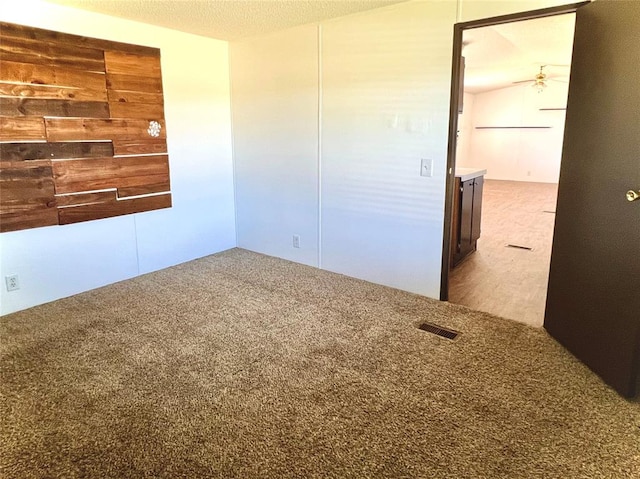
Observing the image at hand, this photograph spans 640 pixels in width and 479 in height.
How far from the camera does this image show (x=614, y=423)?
1973 millimetres

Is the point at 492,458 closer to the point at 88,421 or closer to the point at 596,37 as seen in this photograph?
the point at 88,421

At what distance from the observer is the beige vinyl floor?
3381mm

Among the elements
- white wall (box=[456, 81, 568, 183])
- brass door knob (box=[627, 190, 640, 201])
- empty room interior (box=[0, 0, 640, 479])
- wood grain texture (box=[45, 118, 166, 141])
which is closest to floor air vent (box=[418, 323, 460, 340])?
empty room interior (box=[0, 0, 640, 479])

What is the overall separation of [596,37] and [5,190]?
3.94m

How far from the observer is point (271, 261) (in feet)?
14.8

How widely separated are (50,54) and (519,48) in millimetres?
5009

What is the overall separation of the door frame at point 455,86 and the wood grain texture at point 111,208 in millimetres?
2665

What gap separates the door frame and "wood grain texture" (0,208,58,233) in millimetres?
3112

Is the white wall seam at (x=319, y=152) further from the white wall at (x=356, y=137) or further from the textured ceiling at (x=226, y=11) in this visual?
the textured ceiling at (x=226, y=11)

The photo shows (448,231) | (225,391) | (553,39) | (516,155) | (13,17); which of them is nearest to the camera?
(225,391)

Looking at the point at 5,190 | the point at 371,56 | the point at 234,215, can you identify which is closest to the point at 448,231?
the point at 371,56

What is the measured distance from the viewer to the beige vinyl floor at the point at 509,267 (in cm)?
338

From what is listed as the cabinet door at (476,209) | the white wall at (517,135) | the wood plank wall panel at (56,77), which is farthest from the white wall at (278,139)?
the white wall at (517,135)

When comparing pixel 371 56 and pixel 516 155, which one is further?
pixel 516 155
